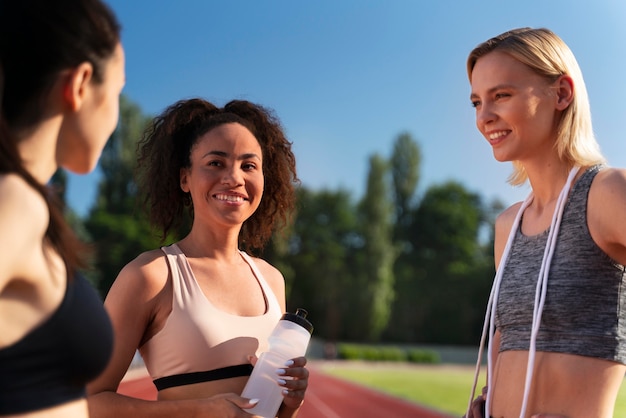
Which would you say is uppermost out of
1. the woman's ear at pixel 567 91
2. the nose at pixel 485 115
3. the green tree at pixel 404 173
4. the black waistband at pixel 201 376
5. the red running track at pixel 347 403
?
the green tree at pixel 404 173

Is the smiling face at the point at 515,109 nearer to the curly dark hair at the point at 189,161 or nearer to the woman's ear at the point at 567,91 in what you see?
the woman's ear at the point at 567,91

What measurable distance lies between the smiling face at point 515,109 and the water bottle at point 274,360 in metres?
0.77

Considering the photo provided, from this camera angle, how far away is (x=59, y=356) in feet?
4.43

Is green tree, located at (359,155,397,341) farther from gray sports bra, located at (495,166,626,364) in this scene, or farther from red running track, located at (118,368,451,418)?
gray sports bra, located at (495,166,626,364)

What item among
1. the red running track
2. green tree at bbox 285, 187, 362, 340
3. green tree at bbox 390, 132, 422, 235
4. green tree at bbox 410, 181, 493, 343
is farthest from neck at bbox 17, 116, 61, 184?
green tree at bbox 390, 132, 422, 235

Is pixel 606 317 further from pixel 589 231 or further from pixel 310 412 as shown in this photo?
pixel 310 412

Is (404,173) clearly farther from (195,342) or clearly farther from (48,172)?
(48,172)

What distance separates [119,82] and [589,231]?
4.15 ft

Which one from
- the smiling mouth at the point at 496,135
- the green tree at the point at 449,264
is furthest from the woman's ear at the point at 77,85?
the green tree at the point at 449,264

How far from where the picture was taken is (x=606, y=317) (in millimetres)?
1979

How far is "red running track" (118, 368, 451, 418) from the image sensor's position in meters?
17.0

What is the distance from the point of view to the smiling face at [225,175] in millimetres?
2459

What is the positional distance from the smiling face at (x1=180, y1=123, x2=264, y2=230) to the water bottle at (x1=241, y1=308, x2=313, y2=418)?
0.49m

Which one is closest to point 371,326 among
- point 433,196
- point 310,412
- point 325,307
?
point 325,307
